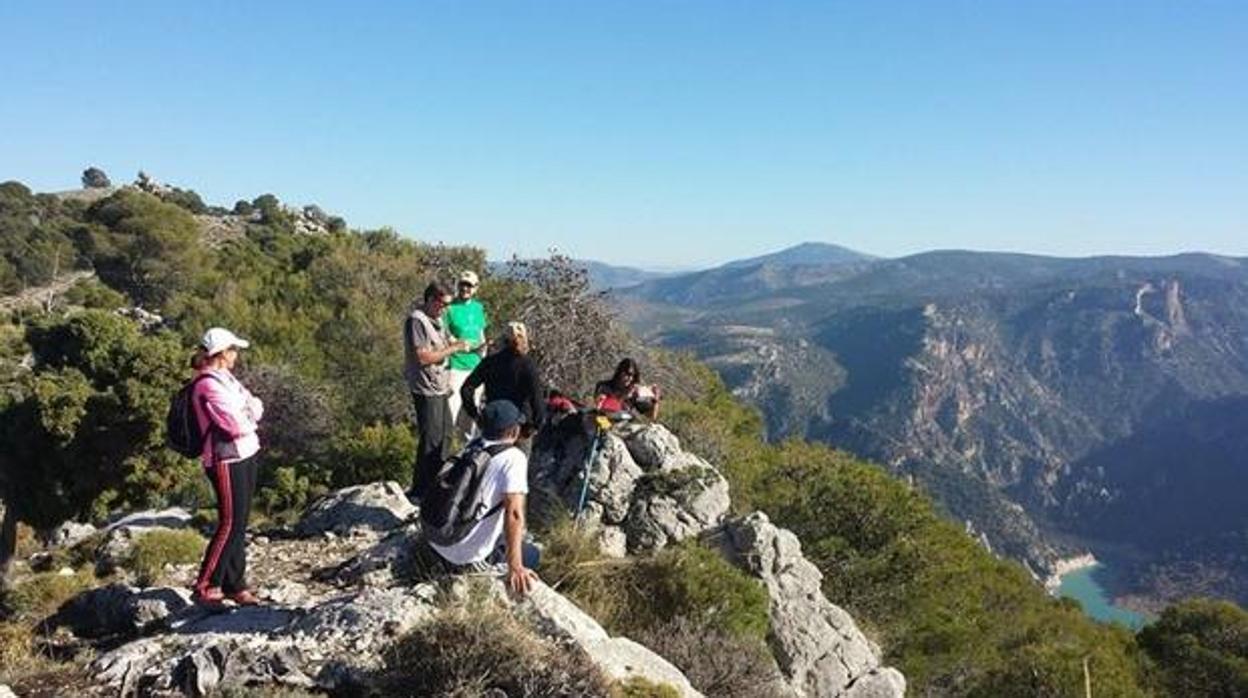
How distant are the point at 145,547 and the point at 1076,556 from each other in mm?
171559

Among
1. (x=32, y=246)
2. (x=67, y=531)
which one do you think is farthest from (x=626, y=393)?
(x=32, y=246)

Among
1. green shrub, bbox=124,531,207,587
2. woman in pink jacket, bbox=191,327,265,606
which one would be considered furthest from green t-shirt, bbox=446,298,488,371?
green shrub, bbox=124,531,207,587

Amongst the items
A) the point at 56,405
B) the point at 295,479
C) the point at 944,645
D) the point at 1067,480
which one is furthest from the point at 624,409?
the point at 1067,480

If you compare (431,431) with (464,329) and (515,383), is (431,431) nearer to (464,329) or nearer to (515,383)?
(464,329)

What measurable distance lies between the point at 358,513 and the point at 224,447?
13.2 feet

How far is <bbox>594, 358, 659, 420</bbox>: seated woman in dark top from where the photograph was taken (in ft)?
30.0

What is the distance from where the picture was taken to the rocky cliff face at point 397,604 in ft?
17.0

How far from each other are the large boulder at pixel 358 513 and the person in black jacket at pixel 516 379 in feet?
8.78

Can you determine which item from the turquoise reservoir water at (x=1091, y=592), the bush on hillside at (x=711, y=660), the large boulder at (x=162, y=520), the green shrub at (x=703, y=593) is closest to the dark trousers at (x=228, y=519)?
the bush on hillside at (x=711, y=660)

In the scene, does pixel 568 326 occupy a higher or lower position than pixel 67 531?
higher

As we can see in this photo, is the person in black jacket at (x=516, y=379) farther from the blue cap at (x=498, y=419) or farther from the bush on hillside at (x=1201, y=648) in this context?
the bush on hillside at (x=1201, y=648)

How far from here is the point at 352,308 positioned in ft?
120

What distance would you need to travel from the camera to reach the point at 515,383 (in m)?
7.50

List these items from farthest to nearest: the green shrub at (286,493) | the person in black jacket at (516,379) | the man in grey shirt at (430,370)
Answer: the green shrub at (286,493) < the man in grey shirt at (430,370) < the person in black jacket at (516,379)
